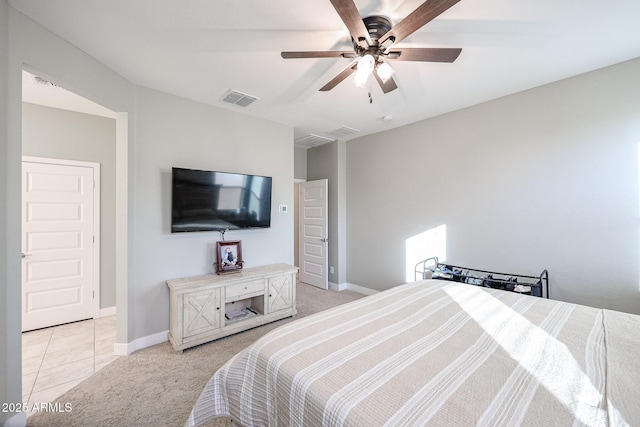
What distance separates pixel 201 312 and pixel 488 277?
126 inches

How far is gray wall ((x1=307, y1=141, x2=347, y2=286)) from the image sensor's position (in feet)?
15.0

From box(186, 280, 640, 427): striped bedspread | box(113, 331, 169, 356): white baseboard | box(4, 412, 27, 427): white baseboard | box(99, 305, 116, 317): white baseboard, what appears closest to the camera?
box(186, 280, 640, 427): striped bedspread

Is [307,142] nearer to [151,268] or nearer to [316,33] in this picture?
[316,33]

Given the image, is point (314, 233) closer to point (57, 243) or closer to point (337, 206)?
point (337, 206)

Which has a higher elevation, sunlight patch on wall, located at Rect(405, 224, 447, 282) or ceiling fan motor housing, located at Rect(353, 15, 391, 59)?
ceiling fan motor housing, located at Rect(353, 15, 391, 59)

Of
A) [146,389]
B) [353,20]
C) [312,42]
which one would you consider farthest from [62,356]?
[353,20]

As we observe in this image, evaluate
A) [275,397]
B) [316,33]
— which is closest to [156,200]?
[316,33]

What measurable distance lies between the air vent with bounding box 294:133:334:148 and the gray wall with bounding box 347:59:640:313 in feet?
3.67

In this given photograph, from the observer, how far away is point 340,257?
15.1 ft

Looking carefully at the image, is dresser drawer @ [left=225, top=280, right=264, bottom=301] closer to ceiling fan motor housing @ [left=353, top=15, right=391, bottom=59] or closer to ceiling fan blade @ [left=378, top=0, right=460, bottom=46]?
ceiling fan motor housing @ [left=353, top=15, right=391, bottom=59]

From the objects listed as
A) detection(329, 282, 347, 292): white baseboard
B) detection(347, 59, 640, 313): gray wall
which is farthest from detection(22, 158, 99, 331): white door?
detection(347, 59, 640, 313): gray wall

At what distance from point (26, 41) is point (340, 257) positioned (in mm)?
4208

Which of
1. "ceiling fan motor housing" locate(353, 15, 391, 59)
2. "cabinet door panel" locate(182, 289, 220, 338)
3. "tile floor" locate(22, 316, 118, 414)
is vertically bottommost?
"tile floor" locate(22, 316, 118, 414)

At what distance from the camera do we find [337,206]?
15.0ft
